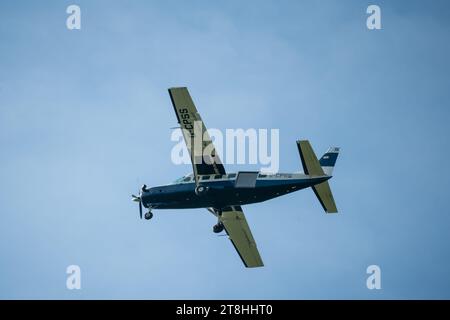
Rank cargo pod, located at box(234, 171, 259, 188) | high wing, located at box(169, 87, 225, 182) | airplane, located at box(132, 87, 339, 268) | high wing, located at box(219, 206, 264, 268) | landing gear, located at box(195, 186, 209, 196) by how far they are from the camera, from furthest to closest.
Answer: high wing, located at box(219, 206, 264, 268)
high wing, located at box(169, 87, 225, 182)
landing gear, located at box(195, 186, 209, 196)
cargo pod, located at box(234, 171, 259, 188)
airplane, located at box(132, 87, 339, 268)

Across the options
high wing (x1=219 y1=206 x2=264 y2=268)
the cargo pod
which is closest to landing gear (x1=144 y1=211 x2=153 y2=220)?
high wing (x1=219 y1=206 x2=264 y2=268)

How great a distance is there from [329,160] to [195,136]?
23.5ft

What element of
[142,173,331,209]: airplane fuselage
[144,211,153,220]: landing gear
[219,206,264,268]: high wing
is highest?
[142,173,331,209]: airplane fuselage

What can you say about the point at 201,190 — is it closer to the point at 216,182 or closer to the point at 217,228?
the point at 216,182

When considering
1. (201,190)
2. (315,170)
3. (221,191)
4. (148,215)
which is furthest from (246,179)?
(148,215)

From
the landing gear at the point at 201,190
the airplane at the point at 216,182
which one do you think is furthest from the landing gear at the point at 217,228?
the landing gear at the point at 201,190

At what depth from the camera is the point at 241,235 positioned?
4628 cm

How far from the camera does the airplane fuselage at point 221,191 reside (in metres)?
40.0

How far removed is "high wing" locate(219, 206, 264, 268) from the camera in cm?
4581

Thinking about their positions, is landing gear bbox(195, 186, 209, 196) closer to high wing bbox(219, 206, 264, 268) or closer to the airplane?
the airplane

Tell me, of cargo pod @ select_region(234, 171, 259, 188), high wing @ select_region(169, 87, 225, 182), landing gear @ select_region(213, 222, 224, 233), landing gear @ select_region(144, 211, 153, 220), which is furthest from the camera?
landing gear @ select_region(144, 211, 153, 220)
